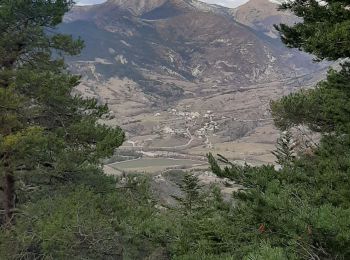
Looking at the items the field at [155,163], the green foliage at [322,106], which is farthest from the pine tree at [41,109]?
the field at [155,163]

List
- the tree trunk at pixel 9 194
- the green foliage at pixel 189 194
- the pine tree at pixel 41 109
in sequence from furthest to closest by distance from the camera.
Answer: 1. the green foliage at pixel 189 194
2. the tree trunk at pixel 9 194
3. the pine tree at pixel 41 109

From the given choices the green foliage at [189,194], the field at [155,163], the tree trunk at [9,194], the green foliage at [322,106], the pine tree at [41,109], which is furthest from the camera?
the field at [155,163]

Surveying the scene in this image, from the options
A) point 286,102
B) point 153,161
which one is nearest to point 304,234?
point 286,102

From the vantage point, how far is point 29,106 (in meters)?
11.8

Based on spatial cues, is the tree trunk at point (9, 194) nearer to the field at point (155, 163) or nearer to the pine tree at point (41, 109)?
the pine tree at point (41, 109)

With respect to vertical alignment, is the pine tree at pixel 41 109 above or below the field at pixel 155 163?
above

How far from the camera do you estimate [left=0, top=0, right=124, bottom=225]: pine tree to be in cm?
1128

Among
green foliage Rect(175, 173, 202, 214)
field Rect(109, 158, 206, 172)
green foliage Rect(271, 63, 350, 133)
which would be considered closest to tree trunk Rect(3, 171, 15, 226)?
green foliage Rect(271, 63, 350, 133)

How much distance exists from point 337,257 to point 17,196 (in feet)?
34.7

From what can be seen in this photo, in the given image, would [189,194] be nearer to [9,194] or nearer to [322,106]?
[9,194]

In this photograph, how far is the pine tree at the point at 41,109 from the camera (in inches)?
444

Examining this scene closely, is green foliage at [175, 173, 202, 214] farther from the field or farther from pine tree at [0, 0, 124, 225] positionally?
the field

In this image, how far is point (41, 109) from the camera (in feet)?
39.0

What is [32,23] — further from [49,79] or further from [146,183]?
[146,183]
